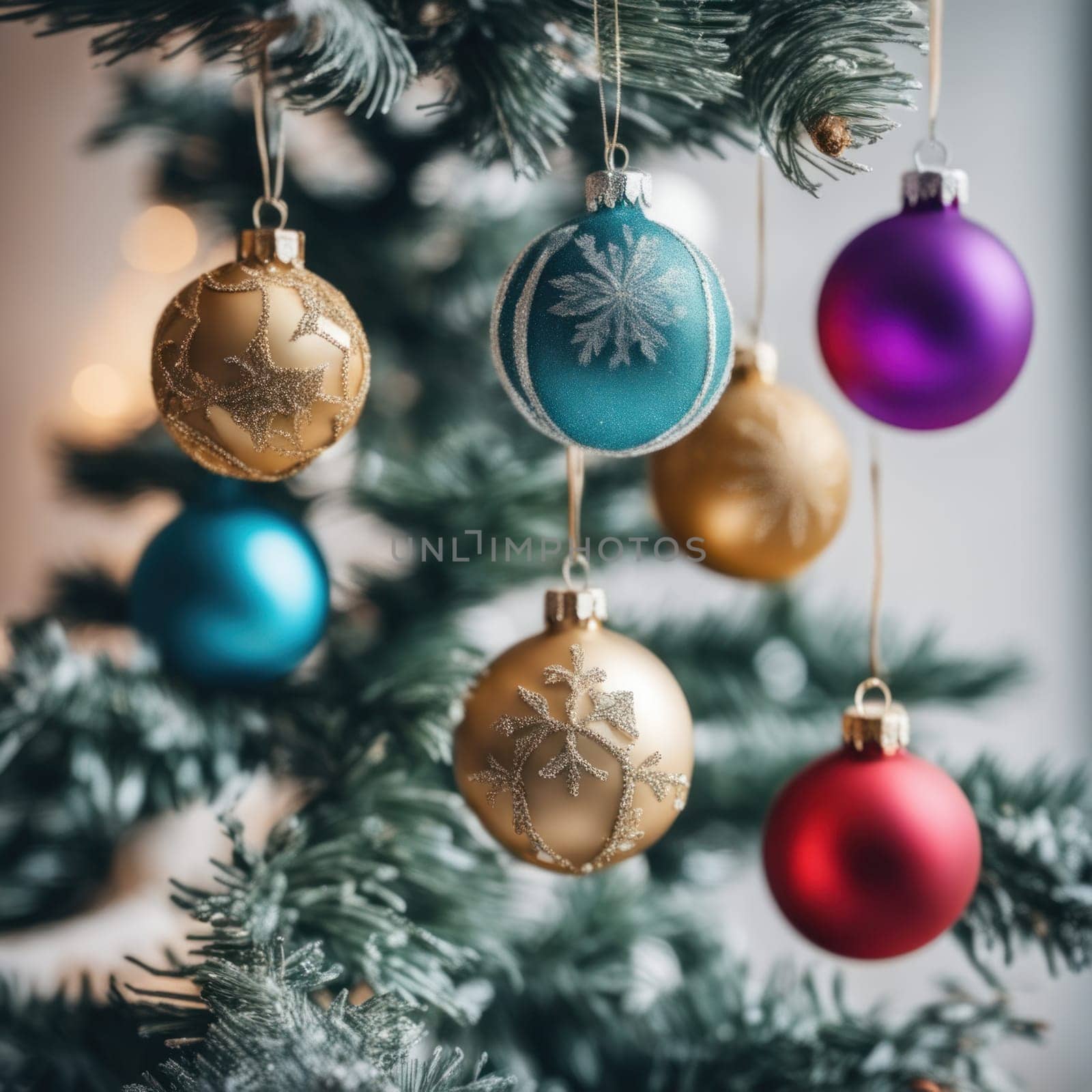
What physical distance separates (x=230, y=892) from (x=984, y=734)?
1.05 metres

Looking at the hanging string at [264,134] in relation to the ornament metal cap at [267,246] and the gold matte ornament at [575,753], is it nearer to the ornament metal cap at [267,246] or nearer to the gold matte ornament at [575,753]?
the ornament metal cap at [267,246]

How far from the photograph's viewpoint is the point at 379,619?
677 mm

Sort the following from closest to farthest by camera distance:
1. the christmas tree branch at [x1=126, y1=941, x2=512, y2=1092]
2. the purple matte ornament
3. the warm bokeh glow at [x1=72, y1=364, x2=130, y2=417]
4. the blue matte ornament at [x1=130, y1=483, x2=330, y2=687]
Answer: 1. the christmas tree branch at [x1=126, y1=941, x2=512, y2=1092]
2. the purple matte ornament
3. the blue matte ornament at [x1=130, y1=483, x2=330, y2=687]
4. the warm bokeh glow at [x1=72, y1=364, x2=130, y2=417]

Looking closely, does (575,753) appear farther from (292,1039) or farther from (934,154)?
(934,154)

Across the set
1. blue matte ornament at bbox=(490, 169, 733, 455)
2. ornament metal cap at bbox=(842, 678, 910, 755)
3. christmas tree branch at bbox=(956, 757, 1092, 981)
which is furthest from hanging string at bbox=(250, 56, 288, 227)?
christmas tree branch at bbox=(956, 757, 1092, 981)

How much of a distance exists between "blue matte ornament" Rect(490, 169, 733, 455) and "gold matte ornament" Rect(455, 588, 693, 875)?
103mm

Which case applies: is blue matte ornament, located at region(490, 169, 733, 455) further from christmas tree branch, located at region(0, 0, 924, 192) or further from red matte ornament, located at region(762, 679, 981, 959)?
red matte ornament, located at region(762, 679, 981, 959)

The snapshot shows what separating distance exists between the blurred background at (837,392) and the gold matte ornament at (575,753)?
0.72m

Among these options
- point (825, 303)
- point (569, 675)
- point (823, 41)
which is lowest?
point (569, 675)

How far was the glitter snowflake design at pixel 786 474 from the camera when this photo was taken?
0.54 m

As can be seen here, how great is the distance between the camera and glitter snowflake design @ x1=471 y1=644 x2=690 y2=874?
45 centimetres

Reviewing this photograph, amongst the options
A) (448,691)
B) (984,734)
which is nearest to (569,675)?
(448,691)

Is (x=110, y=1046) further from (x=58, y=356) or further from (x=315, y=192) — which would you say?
(x=58, y=356)

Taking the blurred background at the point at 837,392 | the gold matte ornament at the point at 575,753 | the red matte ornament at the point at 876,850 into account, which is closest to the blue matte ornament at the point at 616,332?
the gold matte ornament at the point at 575,753
